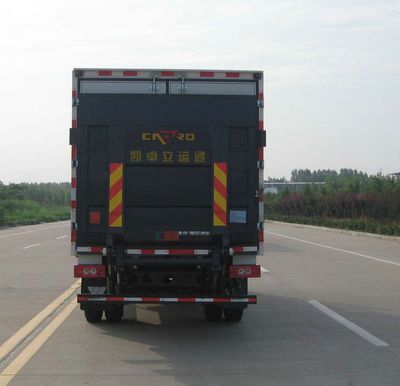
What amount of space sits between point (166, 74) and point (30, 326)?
151 inches

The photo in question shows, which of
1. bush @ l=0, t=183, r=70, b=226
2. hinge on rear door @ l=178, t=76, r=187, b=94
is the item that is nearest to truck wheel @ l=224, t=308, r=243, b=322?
hinge on rear door @ l=178, t=76, r=187, b=94

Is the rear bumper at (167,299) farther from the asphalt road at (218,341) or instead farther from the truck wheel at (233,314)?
the truck wheel at (233,314)

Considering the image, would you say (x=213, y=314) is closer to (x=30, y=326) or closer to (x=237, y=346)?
(x=237, y=346)

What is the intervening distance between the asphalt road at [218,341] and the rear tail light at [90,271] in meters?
0.81

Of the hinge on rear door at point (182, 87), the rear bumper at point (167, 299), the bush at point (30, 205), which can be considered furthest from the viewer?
the bush at point (30, 205)

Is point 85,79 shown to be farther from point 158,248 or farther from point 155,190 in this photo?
point 158,248

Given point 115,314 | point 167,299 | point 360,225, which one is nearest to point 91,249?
point 167,299

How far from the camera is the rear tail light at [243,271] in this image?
26.8ft

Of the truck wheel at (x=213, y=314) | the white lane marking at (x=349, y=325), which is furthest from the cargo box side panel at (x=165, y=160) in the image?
the white lane marking at (x=349, y=325)

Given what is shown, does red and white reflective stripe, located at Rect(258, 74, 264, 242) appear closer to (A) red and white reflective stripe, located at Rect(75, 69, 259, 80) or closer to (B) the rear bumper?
(A) red and white reflective stripe, located at Rect(75, 69, 259, 80)

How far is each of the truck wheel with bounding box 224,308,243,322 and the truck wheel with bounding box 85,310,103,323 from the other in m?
1.77

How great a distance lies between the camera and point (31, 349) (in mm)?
7566

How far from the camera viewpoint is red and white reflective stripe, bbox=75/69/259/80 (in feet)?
27.0

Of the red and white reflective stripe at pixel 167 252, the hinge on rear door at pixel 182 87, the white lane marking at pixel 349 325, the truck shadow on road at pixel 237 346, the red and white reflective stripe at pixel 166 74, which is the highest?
the red and white reflective stripe at pixel 166 74
